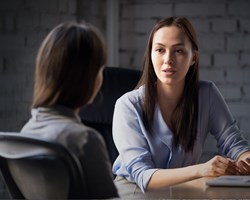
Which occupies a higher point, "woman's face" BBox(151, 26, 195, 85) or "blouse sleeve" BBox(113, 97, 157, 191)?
"woman's face" BBox(151, 26, 195, 85)

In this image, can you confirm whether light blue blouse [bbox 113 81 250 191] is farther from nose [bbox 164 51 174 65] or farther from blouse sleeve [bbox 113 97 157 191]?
nose [bbox 164 51 174 65]

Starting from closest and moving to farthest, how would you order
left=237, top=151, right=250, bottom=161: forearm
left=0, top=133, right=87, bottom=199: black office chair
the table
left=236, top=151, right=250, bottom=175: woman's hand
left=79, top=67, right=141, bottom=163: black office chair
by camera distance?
left=0, top=133, right=87, bottom=199: black office chair
the table
left=236, top=151, right=250, bottom=175: woman's hand
left=237, top=151, right=250, bottom=161: forearm
left=79, top=67, right=141, bottom=163: black office chair

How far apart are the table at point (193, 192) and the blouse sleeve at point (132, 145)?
70mm

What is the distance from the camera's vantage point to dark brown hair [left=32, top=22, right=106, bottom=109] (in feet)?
2.20

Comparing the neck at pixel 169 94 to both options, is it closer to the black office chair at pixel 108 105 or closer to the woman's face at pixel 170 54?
the woman's face at pixel 170 54

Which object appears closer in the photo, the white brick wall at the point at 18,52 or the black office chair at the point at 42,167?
the black office chair at the point at 42,167

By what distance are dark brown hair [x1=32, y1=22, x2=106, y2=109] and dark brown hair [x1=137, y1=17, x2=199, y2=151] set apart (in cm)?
86

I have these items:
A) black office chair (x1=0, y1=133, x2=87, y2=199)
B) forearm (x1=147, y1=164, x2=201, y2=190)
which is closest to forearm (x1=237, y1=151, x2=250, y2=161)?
forearm (x1=147, y1=164, x2=201, y2=190)

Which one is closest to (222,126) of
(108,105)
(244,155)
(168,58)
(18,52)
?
(244,155)

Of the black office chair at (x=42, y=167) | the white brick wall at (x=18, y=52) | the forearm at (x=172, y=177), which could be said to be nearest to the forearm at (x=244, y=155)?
the forearm at (x=172, y=177)

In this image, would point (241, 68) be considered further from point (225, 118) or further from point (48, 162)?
point (48, 162)

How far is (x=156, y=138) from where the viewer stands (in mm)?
1531

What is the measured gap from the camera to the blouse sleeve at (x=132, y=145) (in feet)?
4.62

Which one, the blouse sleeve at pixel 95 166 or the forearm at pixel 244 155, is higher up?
the blouse sleeve at pixel 95 166
